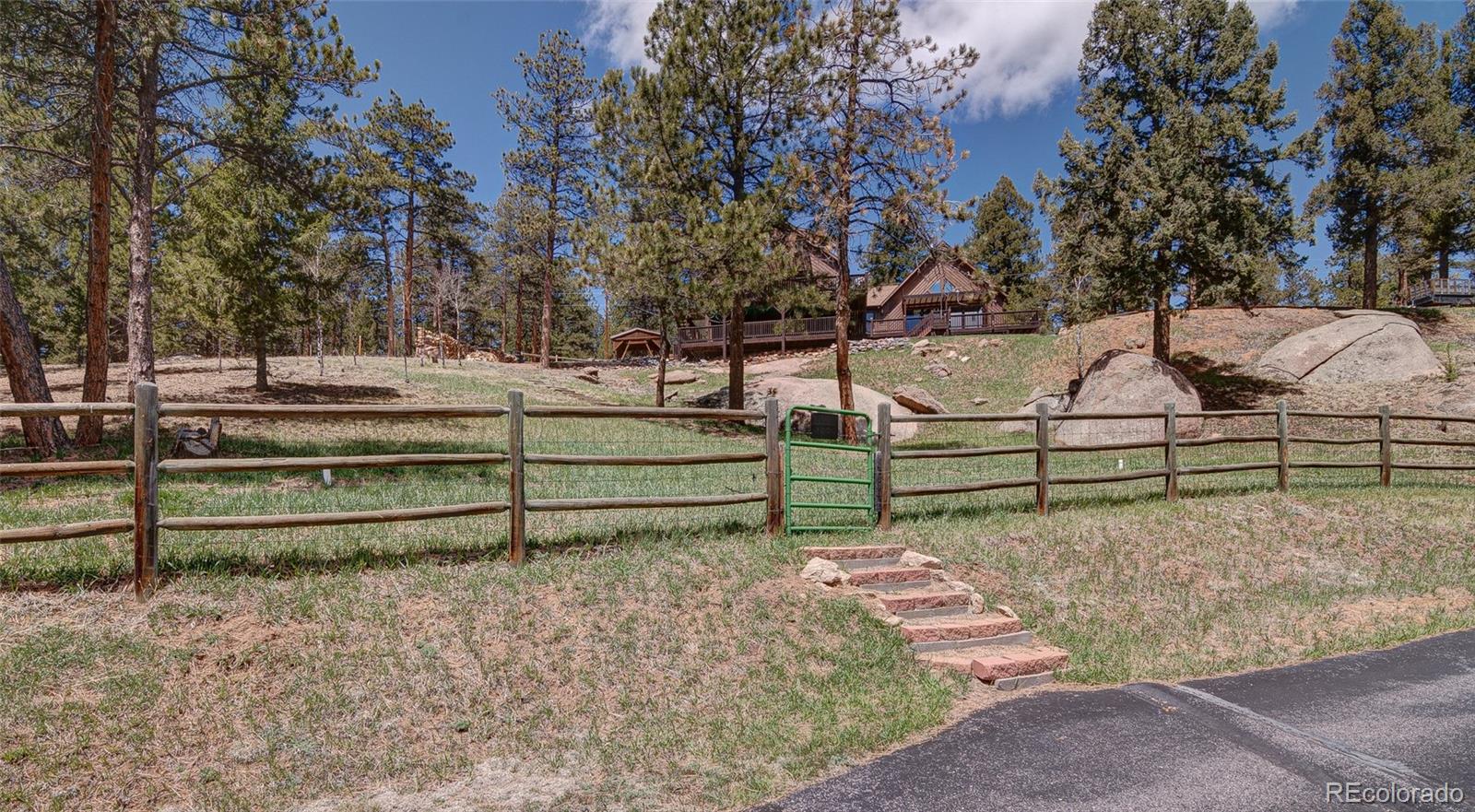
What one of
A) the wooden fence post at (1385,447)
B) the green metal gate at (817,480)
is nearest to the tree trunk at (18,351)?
the green metal gate at (817,480)

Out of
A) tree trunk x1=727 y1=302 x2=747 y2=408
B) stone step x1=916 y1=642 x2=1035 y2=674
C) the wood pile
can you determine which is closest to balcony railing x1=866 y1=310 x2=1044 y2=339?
tree trunk x1=727 y1=302 x2=747 y2=408

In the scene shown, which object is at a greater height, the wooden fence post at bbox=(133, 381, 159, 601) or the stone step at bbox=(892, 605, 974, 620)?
the wooden fence post at bbox=(133, 381, 159, 601)

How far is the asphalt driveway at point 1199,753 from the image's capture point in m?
3.95

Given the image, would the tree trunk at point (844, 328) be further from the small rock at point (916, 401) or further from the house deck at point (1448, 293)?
the house deck at point (1448, 293)

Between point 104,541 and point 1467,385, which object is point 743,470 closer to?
point 104,541

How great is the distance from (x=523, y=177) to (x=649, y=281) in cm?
2035

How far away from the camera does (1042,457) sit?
31.5ft

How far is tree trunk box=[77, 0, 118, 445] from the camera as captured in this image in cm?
1103

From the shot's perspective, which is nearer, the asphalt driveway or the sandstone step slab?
the asphalt driveway

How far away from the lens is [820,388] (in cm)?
2283

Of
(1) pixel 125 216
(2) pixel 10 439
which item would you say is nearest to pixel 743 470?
(2) pixel 10 439

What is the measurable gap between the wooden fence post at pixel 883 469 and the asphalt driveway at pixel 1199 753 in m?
3.15

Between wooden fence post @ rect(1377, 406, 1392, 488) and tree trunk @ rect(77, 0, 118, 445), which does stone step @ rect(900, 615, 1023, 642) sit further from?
tree trunk @ rect(77, 0, 118, 445)

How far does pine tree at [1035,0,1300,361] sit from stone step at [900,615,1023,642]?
1802 cm
